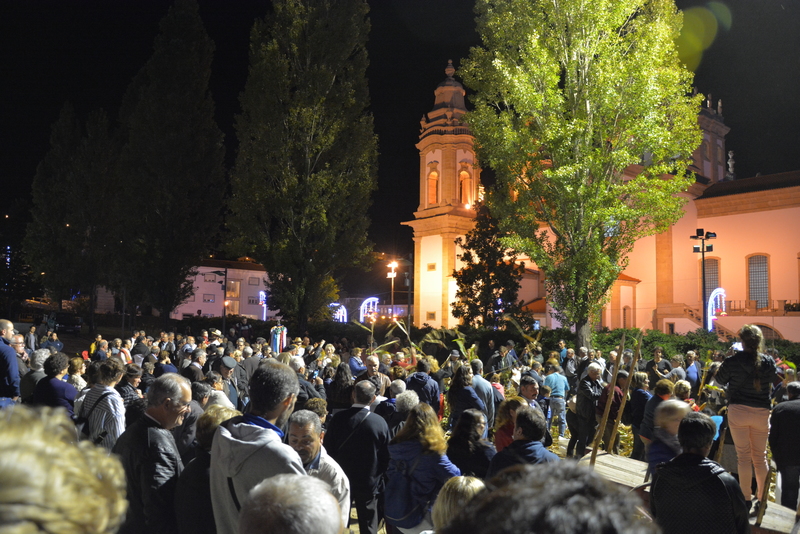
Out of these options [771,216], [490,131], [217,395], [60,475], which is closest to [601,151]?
[490,131]

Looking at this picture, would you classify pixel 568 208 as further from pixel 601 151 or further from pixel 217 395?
pixel 217 395

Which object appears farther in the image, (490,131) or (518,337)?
(518,337)

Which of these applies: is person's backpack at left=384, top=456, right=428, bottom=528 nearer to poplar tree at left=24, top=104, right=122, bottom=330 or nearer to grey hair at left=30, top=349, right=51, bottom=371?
grey hair at left=30, top=349, right=51, bottom=371

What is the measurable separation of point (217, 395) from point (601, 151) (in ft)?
58.5

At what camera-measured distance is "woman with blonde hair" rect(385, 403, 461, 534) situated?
16.5ft

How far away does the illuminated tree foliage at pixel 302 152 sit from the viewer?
30719 millimetres

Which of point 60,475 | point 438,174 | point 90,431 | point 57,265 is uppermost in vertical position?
point 438,174

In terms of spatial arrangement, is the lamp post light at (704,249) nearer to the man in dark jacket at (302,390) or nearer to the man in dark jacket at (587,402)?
the man in dark jacket at (587,402)

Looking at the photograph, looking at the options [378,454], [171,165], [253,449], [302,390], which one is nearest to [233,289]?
[171,165]

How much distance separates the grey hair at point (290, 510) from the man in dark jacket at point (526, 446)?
3.00m

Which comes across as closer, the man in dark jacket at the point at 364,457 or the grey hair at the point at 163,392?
the grey hair at the point at 163,392

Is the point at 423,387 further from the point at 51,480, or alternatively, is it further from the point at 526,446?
the point at 51,480

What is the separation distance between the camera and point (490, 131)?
22.4 m

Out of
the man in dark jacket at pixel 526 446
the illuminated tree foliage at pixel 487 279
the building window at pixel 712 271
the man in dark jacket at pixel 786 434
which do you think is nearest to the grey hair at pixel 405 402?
the man in dark jacket at pixel 526 446
